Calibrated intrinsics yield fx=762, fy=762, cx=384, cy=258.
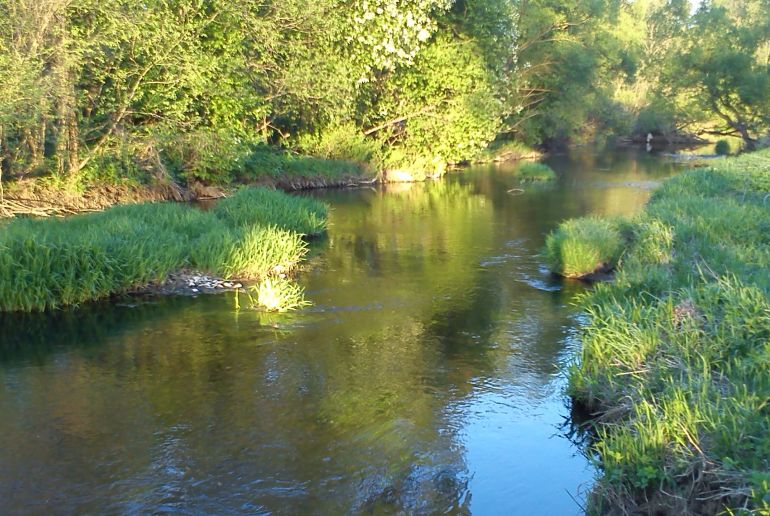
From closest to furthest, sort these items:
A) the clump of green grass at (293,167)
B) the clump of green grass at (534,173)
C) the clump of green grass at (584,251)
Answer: the clump of green grass at (584,251) → the clump of green grass at (293,167) → the clump of green grass at (534,173)

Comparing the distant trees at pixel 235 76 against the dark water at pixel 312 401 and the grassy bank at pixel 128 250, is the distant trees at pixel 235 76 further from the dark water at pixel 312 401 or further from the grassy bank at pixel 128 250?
the dark water at pixel 312 401

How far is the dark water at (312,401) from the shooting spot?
24.1 feet

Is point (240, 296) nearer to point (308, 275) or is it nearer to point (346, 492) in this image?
point (308, 275)

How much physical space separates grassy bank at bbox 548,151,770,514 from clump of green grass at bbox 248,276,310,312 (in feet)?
16.6

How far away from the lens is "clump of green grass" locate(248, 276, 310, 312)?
13.5m

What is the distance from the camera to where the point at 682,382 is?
754cm

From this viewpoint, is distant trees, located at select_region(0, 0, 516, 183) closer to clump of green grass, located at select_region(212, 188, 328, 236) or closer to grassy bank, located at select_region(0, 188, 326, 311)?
grassy bank, located at select_region(0, 188, 326, 311)

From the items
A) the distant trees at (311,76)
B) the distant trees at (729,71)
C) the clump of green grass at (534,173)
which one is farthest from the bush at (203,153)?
the distant trees at (729,71)

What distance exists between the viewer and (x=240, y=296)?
14469mm

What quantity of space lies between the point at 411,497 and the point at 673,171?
35372mm

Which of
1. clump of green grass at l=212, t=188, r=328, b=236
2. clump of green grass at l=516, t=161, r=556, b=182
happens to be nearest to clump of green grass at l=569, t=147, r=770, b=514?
clump of green grass at l=212, t=188, r=328, b=236

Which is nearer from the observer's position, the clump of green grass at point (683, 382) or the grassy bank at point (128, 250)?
the clump of green grass at point (683, 382)

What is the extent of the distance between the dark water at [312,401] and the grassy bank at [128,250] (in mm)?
578

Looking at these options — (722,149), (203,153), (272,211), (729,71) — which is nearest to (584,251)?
(272,211)
